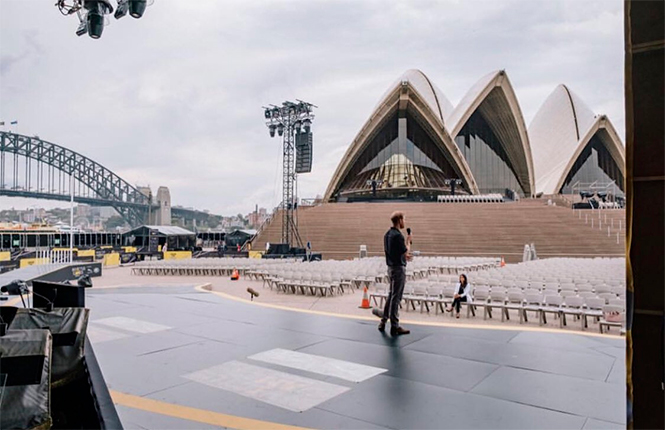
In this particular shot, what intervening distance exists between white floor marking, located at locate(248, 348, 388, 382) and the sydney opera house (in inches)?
2205

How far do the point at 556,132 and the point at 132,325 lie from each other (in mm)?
74140

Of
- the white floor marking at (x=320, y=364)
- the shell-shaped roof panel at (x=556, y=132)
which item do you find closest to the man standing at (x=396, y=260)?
the white floor marking at (x=320, y=364)

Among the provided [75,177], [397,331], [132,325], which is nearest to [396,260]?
[397,331]

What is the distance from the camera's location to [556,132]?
6894 cm

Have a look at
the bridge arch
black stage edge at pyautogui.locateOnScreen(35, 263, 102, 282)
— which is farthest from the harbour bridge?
black stage edge at pyautogui.locateOnScreen(35, 263, 102, 282)

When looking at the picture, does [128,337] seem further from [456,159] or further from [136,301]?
[456,159]

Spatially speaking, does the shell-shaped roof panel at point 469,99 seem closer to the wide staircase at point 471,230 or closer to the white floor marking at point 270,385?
the wide staircase at point 471,230

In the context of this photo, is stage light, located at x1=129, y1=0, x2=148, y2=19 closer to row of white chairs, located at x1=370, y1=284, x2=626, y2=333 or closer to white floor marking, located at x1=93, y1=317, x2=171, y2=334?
white floor marking, located at x1=93, y1=317, x2=171, y2=334

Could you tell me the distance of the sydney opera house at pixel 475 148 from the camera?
6069 cm

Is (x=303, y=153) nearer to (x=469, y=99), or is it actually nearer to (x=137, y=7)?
(x=137, y=7)

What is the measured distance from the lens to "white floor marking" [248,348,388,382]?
14.7ft

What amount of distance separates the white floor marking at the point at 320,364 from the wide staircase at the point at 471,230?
26773 mm

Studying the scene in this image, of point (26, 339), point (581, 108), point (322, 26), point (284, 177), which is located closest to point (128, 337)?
point (26, 339)

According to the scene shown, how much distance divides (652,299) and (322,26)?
7244mm
